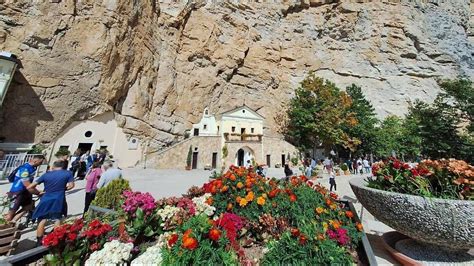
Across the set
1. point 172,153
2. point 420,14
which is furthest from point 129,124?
point 420,14

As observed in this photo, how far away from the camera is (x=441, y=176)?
2.59 m

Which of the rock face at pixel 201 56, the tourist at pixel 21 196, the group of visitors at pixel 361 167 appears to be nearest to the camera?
the tourist at pixel 21 196

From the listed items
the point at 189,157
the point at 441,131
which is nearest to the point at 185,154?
the point at 189,157

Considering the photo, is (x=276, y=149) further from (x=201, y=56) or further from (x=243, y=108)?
(x=201, y=56)

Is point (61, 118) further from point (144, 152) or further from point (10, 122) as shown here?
point (144, 152)

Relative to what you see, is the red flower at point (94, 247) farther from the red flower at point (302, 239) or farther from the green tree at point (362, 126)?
the green tree at point (362, 126)

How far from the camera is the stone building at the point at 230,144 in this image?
73.1 ft

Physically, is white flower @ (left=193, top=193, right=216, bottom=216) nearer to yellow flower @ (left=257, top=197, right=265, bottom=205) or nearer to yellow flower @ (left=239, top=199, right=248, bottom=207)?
yellow flower @ (left=239, top=199, right=248, bottom=207)

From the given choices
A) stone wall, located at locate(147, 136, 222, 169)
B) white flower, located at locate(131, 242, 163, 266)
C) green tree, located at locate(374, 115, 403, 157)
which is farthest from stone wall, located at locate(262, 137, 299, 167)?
white flower, located at locate(131, 242, 163, 266)

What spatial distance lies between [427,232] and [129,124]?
70.9 feet

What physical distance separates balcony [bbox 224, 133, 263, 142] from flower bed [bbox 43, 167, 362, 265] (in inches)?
812

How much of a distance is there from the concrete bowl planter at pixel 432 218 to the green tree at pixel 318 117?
81.9 feet

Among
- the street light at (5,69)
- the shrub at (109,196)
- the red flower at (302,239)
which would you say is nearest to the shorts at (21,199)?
the shrub at (109,196)

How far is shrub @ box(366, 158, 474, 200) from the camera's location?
2.34m
